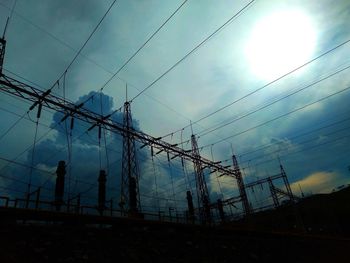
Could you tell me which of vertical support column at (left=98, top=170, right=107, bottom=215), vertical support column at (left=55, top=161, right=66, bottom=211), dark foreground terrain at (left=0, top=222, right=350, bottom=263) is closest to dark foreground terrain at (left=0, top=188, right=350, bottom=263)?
dark foreground terrain at (left=0, top=222, right=350, bottom=263)

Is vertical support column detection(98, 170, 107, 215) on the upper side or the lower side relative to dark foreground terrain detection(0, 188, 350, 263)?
upper

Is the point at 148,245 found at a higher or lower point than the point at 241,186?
lower

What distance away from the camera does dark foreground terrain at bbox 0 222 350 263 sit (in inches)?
410

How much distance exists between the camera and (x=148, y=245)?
13805 millimetres

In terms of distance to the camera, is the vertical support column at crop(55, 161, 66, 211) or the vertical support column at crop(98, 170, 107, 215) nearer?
the vertical support column at crop(55, 161, 66, 211)

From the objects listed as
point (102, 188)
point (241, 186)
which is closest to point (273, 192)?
point (241, 186)

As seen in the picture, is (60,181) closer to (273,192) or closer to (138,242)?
(138,242)

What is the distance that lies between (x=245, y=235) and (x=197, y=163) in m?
10.1

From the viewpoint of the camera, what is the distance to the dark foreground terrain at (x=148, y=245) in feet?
34.1

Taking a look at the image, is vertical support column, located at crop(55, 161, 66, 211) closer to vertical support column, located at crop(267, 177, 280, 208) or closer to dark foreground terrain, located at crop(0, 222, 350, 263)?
dark foreground terrain, located at crop(0, 222, 350, 263)

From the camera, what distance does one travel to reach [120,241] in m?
13.0

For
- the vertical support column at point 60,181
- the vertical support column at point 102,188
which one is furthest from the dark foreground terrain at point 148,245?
the vertical support column at point 60,181

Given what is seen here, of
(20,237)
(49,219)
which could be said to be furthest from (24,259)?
(49,219)

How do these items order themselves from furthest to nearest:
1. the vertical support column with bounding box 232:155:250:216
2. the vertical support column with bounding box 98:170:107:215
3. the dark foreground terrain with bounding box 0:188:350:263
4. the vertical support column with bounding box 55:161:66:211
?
the vertical support column with bounding box 232:155:250:216, the vertical support column with bounding box 98:170:107:215, the vertical support column with bounding box 55:161:66:211, the dark foreground terrain with bounding box 0:188:350:263
